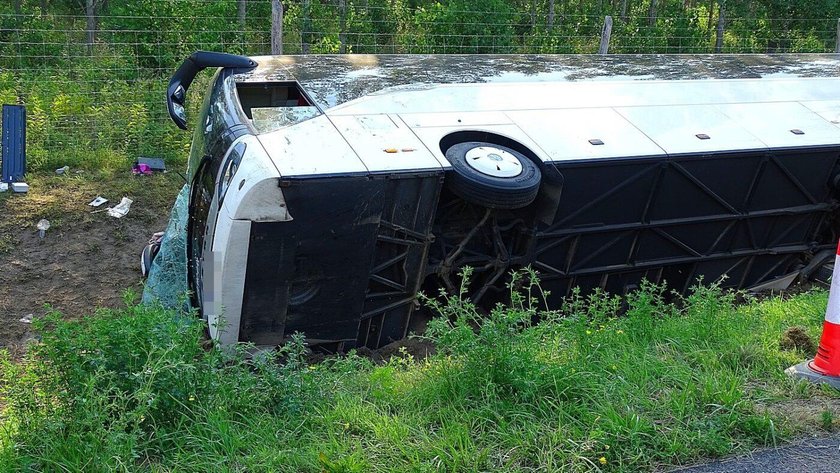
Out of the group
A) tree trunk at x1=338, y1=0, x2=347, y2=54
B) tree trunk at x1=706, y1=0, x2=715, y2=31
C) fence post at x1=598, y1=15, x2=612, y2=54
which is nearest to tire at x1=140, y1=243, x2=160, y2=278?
fence post at x1=598, y1=15, x2=612, y2=54

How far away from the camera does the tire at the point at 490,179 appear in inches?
217

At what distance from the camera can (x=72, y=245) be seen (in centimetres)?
806

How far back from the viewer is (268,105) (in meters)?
6.74

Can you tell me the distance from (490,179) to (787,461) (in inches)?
105

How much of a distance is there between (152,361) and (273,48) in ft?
26.0

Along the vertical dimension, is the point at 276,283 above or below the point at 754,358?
below

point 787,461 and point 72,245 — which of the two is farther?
point 72,245

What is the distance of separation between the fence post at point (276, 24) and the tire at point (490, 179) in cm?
564

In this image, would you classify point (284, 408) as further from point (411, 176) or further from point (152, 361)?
point (411, 176)

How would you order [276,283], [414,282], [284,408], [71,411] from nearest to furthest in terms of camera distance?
1. [71,411]
2. [284,408]
3. [276,283]
4. [414,282]

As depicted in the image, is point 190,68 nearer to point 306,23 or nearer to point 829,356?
point 829,356

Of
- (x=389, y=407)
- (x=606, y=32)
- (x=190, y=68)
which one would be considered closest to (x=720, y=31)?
(x=606, y=32)

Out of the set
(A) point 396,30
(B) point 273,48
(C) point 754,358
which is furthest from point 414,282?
(A) point 396,30

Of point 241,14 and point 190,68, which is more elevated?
point 190,68
